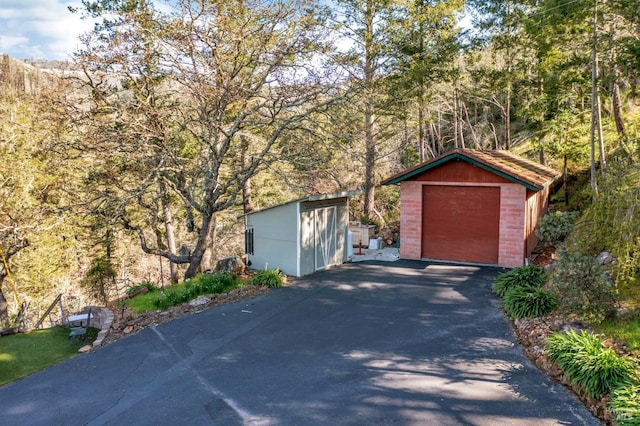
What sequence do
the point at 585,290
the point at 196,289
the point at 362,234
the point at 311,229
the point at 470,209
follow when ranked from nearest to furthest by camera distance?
the point at 585,290 < the point at 196,289 < the point at 311,229 < the point at 470,209 < the point at 362,234

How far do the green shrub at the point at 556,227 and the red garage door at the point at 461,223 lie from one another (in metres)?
1.74

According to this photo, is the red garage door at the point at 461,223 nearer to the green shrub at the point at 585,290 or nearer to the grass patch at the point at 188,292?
the green shrub at the point at 585,290

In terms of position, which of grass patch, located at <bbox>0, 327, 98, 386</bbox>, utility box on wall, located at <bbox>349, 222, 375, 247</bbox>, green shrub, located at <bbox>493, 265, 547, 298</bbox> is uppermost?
utility box on wall, located at <bbox>349, 222, 375, 247</bbox>

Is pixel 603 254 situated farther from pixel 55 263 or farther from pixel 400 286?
pixel 55 263

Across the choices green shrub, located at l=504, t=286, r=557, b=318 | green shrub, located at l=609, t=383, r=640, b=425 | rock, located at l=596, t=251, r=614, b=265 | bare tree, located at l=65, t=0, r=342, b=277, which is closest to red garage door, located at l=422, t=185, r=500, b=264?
rock, located at l=596, t=251, r=614, b=265

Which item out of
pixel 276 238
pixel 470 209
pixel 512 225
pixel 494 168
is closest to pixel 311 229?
pixel 276 238

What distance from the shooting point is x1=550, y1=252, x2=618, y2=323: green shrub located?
6.62 m

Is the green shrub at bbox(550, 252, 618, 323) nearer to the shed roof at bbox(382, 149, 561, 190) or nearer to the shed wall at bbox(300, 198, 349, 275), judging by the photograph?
the shed roof at bbox(382, 149, 561, 190)

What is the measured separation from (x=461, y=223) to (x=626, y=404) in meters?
8.64

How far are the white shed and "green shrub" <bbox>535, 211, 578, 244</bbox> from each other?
19.6 ft

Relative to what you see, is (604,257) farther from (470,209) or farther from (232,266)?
(232,266)

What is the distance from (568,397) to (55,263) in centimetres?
1698

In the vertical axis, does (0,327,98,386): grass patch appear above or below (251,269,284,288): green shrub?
below

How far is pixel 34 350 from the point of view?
968 centimetres
